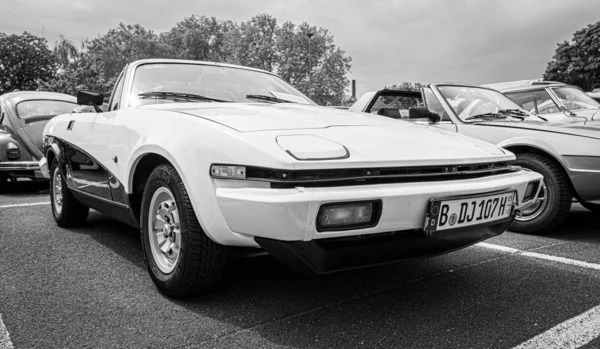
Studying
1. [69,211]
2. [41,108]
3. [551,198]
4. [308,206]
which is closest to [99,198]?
[69,211]

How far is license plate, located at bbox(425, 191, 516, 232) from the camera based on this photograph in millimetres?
2000

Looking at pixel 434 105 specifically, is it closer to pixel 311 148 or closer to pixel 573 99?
pixel 573 99

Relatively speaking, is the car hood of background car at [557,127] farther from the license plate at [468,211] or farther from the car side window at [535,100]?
the car side window at [535,100]

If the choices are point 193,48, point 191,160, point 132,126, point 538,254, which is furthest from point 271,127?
point 193,48

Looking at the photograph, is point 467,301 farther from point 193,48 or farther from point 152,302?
point 193,48

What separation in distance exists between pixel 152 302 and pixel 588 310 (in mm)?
2107

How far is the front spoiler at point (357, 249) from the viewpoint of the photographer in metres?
1.85

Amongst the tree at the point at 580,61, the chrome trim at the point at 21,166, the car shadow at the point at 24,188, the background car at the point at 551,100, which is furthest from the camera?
the tree at the point at 580,61

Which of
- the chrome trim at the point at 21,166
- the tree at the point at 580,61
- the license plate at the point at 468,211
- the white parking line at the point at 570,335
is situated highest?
the tree at the point at 580,61

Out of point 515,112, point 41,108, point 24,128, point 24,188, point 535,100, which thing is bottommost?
point 24,188

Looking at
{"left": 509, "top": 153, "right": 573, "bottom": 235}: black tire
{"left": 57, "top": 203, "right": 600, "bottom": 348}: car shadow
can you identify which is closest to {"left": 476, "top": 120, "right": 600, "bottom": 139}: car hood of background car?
{"left": 509, "top": 153, "right": 573, "bottom": 235}: black tire

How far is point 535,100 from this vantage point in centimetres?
633

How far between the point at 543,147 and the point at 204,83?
279 centimetres

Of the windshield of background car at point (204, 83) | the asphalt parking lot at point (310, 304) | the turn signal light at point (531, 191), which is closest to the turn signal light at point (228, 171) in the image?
the asphalt parking lot at point (310, 304)
